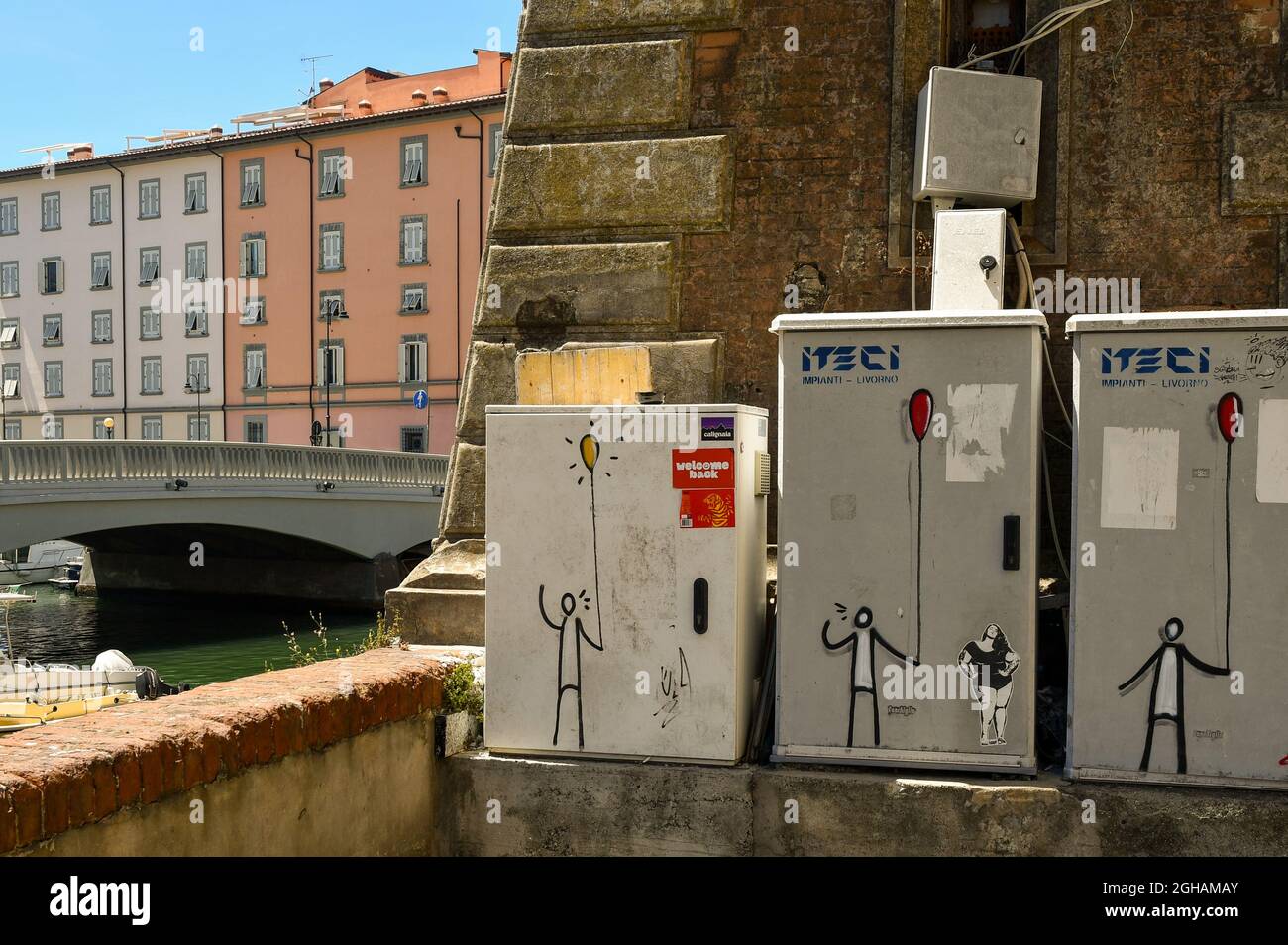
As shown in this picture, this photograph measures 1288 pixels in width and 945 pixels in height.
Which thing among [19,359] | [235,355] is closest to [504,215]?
[235,355]

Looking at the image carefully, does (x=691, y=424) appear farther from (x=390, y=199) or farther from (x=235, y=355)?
(x=235, y=355)

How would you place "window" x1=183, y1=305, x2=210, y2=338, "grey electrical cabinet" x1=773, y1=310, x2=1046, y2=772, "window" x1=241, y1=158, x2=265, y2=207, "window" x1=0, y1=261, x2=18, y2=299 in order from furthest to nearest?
"window" x1=0, y1=261, x2=18, y2=299
"window" x1=183, y1=305, x2=210, y2=338
"window" x1=241, y1=158, x2=265, y2=207
"grey electrical cabinet" x1=773, y1=310, x2=1046, y2=772

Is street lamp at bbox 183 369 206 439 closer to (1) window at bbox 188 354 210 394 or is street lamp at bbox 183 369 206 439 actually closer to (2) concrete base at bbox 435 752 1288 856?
(1) window at bbox 188 354 210 394

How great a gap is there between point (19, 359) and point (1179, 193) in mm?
60615

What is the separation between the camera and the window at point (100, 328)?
185 feet

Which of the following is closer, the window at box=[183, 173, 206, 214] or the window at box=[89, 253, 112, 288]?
the window at box=[183, 173, 206, 214]

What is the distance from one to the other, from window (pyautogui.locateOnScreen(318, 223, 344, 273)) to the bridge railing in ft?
50.3

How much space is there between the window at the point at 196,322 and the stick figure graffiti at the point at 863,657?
5114cm

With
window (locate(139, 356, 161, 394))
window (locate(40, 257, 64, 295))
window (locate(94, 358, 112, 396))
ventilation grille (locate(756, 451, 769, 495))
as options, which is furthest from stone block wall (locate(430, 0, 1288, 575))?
window (locate(40, 257, 64, 295))

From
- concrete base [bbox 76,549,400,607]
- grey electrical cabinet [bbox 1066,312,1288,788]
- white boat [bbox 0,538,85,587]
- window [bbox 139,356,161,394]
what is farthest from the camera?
window [bbox 139,356,161,394]

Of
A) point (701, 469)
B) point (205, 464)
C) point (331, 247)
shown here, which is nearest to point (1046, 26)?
point (701, 469)

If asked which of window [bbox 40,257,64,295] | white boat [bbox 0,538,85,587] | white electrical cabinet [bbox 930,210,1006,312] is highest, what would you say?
window [bbox 40,257,64,295]

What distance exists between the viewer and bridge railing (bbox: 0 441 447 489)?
26141 millimetres

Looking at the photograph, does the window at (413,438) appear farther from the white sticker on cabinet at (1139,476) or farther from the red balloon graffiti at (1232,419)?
the red balloon graffiti at (1232,419)
